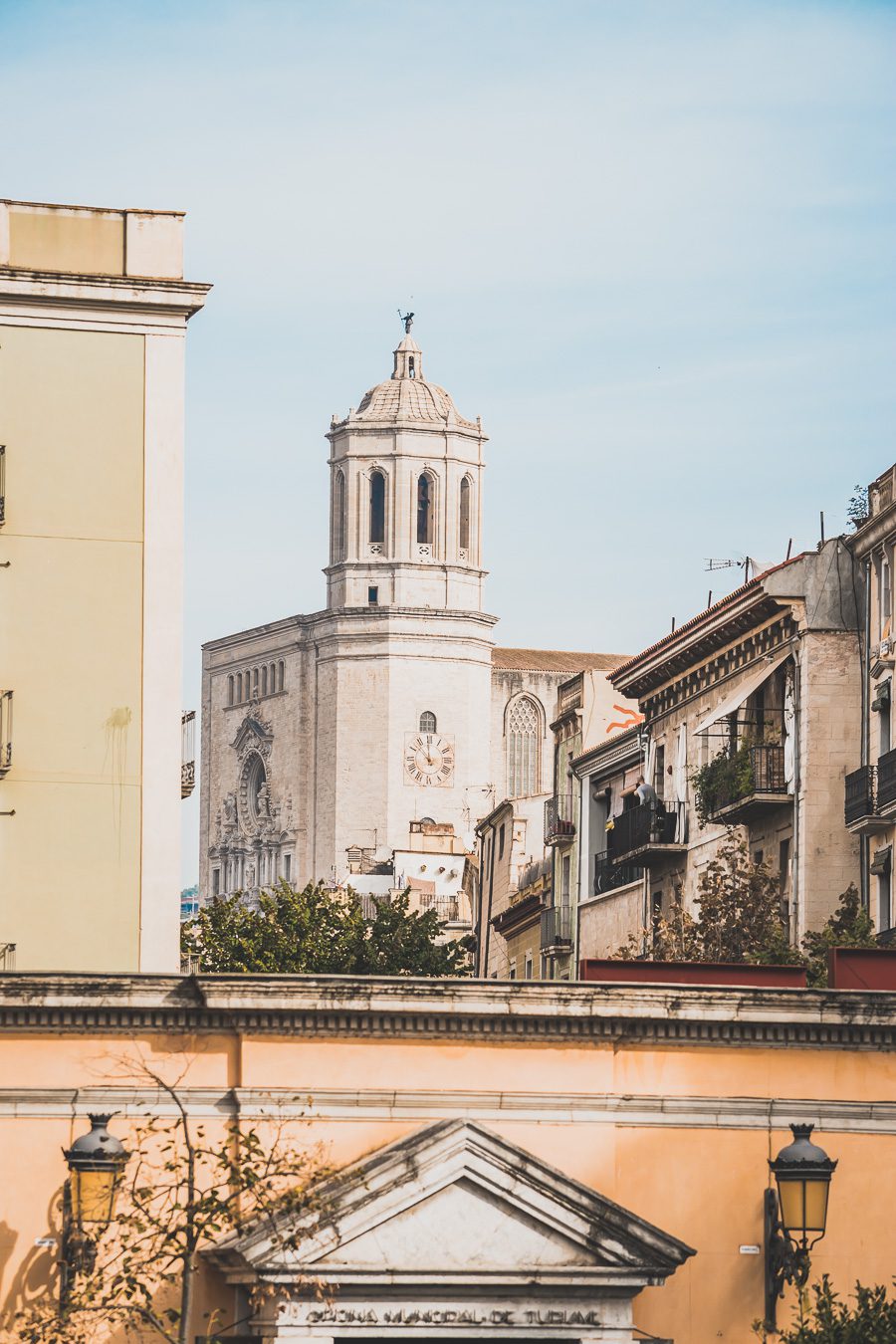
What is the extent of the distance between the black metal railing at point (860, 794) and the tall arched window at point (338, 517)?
132 meters

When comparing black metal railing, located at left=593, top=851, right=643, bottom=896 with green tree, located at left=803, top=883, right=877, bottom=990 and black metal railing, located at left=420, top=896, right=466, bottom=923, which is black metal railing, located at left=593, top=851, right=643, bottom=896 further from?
black metal railing, located at left=420, top=896, right=466, bottom=923

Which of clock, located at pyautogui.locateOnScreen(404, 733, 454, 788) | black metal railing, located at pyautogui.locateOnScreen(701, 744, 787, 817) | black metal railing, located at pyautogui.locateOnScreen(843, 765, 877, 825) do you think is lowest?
black metal railing, located at pyautogui.locateOnScreen(843, 765, 877, 825)

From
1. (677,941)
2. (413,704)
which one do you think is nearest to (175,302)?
(677,941)

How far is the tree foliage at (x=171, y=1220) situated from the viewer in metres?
15.8

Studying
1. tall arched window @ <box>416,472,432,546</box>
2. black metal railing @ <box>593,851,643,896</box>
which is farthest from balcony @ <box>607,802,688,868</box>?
tall arched window @ <box>416,472,432,546</box>

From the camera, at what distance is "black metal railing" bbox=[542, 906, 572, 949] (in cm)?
7306

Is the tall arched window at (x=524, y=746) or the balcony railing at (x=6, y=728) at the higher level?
the tall arched window at (x=524, y=746)

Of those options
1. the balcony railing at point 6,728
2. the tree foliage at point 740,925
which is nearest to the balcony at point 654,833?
the tree foliage at point 740,925

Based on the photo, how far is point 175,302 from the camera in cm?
3991

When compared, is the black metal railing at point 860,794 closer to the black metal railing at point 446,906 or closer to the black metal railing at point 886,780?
the black metal railing at point 886,780

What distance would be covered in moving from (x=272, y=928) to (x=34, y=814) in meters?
29.8

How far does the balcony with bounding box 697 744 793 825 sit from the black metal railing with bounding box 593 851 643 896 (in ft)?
19.8

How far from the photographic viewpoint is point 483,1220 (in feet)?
54.3

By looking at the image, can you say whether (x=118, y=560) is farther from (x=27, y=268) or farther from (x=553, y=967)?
(x=553, y=967)
